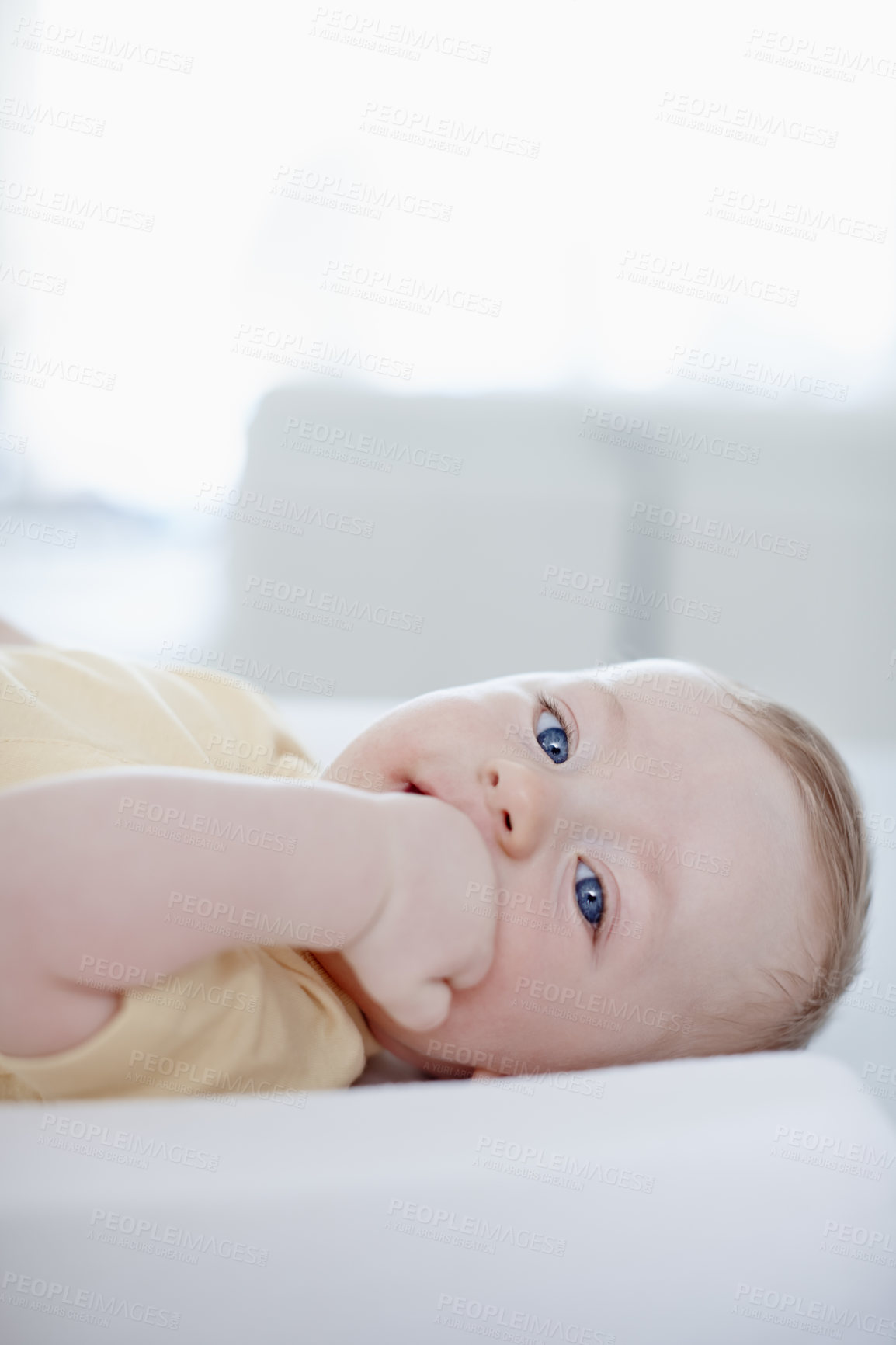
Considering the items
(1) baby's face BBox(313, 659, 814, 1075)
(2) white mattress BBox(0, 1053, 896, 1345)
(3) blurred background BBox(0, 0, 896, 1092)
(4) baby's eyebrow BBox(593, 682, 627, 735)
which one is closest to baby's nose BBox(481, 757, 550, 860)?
(1) baby's face BBox(313, 659, 814, 1075)

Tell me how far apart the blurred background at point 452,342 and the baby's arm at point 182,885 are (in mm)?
1539

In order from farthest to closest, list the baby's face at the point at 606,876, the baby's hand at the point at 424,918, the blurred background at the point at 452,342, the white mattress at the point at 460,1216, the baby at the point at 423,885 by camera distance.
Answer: the blurred background at the point at 452,342
the baby's face at the point at 606,876
the baby's hand at the point at 424,918
the baby at the point at 423,885
the white mattress at the point at 460,1216

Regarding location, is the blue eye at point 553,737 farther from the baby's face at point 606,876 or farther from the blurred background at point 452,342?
the blurred background at point 452,342

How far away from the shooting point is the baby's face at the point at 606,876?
2.95 ft

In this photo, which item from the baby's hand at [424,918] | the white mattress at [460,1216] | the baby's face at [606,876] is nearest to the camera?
the white mattress at [460,1216]

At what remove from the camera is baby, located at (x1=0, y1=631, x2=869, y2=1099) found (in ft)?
2.22

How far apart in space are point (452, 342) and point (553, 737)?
155 centimetres

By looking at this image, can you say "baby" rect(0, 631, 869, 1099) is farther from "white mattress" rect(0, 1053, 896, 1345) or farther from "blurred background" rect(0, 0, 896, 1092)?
"blurred background" rect(0, 0, 896, 1092)

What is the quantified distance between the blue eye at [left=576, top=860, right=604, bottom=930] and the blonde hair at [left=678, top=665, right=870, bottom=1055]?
5.7 inches

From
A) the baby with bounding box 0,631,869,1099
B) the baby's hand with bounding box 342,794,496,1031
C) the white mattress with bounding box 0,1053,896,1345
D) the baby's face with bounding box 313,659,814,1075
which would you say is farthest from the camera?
the baby's face with bounding box 313,659,814,1075

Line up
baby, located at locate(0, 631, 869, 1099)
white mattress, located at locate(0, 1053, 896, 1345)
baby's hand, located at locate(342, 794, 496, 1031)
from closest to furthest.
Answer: white mattress, located at locate(0, 1053, 896, 1345) < baby, located at locate(0, 631, 869, 1099) < baby's hand, located at locate(342, 794, 496, 1031)

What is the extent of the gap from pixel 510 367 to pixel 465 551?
41 cm

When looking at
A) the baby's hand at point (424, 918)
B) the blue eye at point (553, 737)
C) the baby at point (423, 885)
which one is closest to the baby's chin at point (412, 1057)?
the baby at point (423, 885)

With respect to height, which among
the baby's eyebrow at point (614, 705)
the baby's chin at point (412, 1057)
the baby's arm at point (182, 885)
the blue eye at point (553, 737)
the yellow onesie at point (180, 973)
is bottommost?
the baby's chin at point (412, 1057)
